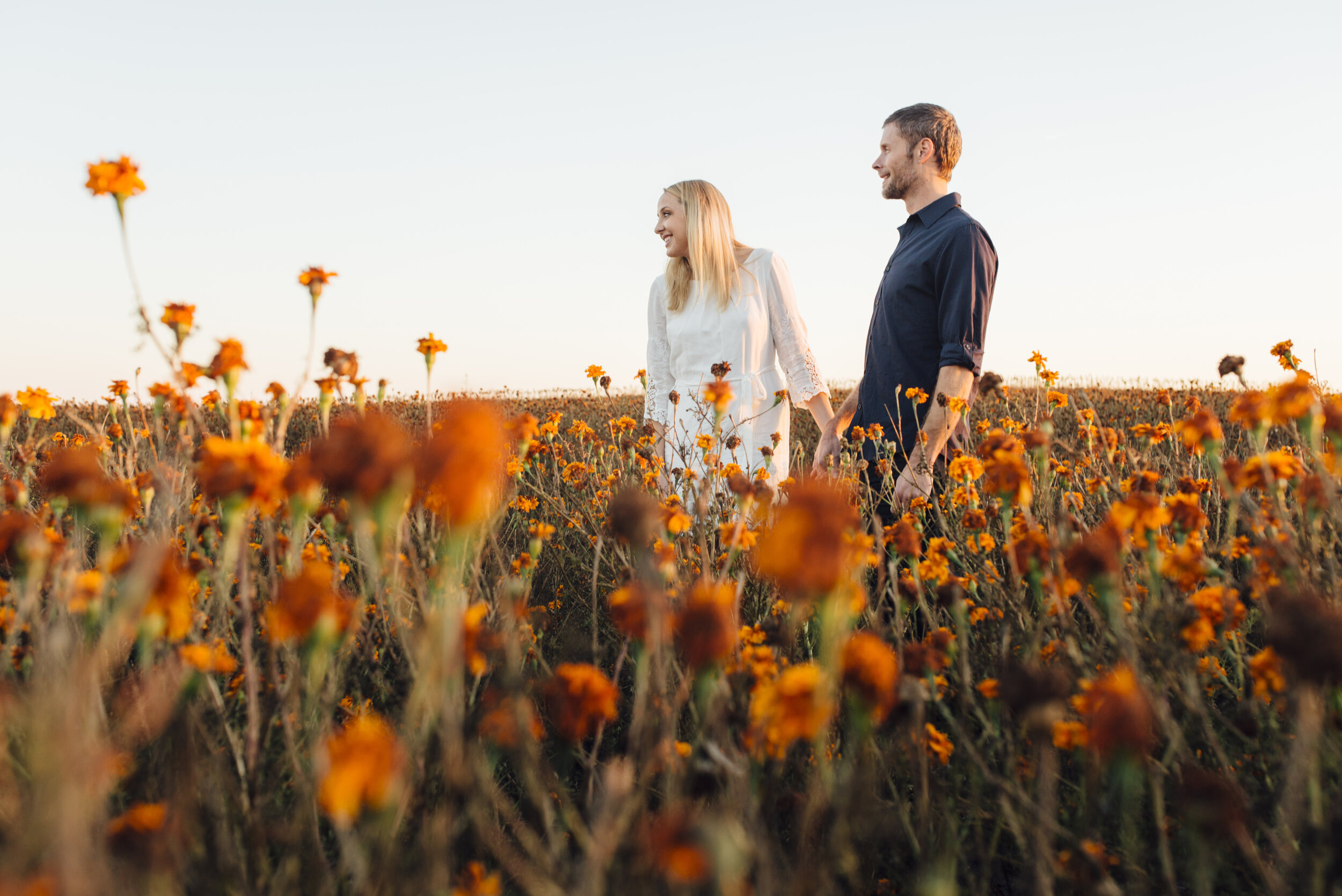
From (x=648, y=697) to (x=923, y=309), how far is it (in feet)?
7.16

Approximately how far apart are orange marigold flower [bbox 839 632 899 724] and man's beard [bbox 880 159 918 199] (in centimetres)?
271

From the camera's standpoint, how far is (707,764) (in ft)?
3.22

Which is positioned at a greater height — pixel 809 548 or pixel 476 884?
pixel 809 548

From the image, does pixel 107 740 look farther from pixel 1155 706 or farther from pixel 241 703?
pixel 1155 706

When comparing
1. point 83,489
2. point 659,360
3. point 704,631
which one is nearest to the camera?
point 704,631

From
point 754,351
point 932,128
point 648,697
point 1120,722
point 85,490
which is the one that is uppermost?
point 932,128

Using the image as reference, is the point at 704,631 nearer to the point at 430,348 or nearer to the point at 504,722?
the point at 504,722

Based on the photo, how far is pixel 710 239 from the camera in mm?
3869

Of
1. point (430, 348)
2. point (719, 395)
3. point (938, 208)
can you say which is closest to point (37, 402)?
point (430, 348)

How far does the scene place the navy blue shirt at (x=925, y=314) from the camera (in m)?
2.72

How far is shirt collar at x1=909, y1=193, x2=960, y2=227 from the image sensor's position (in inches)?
118

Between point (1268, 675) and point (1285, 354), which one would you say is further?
point (1285, 354)

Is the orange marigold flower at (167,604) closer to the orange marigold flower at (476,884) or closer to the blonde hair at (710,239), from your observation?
the orange marigold flower at (476,884)

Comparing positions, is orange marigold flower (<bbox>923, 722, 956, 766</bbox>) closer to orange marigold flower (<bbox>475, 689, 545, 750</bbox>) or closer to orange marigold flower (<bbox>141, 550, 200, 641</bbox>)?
orange marigold flower (<bbox>475, 689, 545, 750</bbox>)
